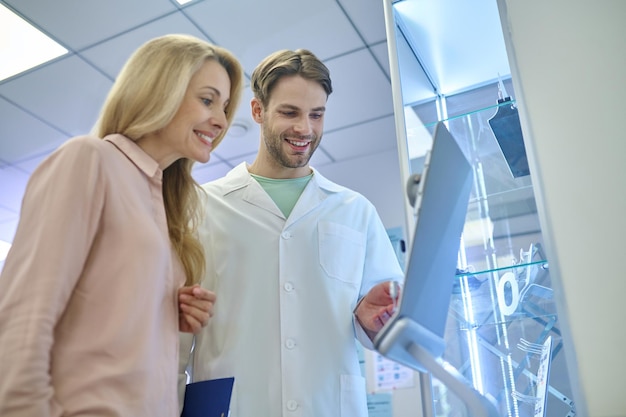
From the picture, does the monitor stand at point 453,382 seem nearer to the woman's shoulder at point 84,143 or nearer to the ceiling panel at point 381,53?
Answer: the woman's shoulder at point 84,143

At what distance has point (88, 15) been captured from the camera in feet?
8.88

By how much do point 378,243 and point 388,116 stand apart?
2133 millimetres

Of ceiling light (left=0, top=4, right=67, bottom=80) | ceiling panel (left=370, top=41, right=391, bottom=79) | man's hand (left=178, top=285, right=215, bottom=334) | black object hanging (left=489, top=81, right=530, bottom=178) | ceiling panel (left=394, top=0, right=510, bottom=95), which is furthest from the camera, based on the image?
ceiling panel (left=370, top=41, right=391, bottom=79)

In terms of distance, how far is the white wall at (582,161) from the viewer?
39.3 inches

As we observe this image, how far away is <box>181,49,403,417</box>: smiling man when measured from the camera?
4.35 feet

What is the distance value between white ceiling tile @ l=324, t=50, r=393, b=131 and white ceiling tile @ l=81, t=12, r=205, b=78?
78cm

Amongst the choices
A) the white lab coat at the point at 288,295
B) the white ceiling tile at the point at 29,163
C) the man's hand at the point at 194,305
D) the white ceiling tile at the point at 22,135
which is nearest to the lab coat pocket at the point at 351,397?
the white lab coat at the point at 288,295

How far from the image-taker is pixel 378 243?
1577 mm

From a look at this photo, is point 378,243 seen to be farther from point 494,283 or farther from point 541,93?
point 541,93

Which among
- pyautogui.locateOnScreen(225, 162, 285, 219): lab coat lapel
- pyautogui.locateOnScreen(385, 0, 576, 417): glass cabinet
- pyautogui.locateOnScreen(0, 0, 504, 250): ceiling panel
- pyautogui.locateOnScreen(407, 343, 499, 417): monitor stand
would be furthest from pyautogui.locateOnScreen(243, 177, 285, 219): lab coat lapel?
pyautogui.locateOnScreen(0, 0, 504, 250): ceiling panel

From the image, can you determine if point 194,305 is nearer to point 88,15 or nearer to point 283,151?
point 283,151

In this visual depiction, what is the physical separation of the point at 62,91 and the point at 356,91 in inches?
66.0

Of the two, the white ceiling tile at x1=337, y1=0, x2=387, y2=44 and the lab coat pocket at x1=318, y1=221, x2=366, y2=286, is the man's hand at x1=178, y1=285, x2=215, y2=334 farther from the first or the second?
the white ceiling tile at x1=337, y1=0, x2=387, y2=44

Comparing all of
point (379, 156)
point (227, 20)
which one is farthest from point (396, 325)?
point (379, 156)
